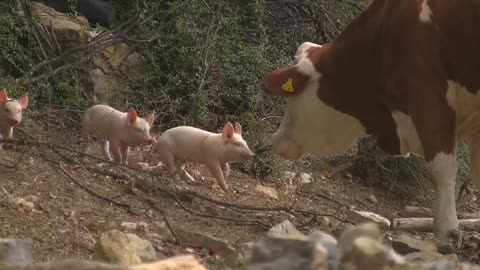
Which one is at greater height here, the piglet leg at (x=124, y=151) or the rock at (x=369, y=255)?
the rock at (x=369, y=255)

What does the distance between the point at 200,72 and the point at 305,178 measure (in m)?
1.46

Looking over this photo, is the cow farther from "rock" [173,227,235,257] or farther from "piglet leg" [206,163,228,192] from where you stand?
"rock" [173,227,235,257]

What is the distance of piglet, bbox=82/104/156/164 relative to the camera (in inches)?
297

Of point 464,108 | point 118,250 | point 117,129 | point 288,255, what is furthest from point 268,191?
point 288,255

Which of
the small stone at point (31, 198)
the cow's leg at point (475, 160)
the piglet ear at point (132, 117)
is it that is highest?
the cow's leg at point (475, 160)

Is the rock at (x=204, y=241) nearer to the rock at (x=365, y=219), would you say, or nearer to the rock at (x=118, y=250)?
the rock at (x=118, y=250)

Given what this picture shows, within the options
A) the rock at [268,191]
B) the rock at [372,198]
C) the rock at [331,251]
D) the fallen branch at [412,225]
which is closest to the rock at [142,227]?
the fallen branch at [412,225]

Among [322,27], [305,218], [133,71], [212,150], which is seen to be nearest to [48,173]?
[212,150]

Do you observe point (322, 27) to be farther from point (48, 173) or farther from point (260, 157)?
point (48, 173)

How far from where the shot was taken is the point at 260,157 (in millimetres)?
8906

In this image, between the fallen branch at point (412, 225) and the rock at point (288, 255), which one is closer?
the rock at point (288, 255)

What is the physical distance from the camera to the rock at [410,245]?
18.1 feet

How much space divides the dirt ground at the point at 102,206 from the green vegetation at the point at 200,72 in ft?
3.17

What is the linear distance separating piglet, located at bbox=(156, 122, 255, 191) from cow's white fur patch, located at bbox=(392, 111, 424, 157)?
4.65ft
